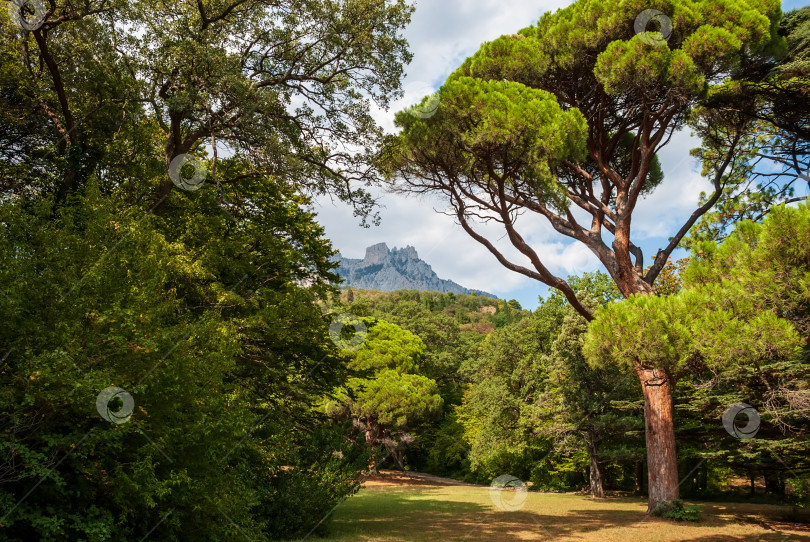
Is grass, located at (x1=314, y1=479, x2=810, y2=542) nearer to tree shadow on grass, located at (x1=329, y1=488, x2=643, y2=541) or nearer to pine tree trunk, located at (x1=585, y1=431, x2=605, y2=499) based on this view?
tree shadow on grass, located at (x1=329, y1=488, x2=643, y2=541)

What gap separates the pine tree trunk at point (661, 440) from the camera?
10.6 m

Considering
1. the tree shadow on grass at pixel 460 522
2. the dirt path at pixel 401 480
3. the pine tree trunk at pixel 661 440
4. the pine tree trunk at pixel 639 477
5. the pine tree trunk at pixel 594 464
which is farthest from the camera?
the dirt path at pixel 401 480

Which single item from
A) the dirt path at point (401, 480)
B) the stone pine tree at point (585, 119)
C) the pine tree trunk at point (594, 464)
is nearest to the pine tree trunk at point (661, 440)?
the stone pine tree at point (585, 119)

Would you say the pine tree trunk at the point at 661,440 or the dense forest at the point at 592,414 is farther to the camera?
the pine tree trunk at the point at 661,440

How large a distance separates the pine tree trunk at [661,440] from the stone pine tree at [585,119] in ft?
0.09

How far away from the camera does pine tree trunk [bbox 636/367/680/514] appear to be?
10641 mm

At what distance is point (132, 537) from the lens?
15.1ft

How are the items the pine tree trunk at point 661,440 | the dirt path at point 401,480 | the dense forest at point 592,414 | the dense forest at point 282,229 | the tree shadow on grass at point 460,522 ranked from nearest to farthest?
1. the dense forest at point 282,229
2. the dense forest at point 592,414
3. the tree shadow on grass at point 460,522
4. the pine tree trunk at point 661,440
5. the dirt path at point 401,480

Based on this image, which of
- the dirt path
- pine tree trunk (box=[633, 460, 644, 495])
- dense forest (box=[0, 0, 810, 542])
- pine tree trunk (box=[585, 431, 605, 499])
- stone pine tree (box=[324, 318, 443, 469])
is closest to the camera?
dense forest (box=[0, 0, 810, 542])

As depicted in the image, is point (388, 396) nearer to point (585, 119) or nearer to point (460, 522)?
point (460, 522)

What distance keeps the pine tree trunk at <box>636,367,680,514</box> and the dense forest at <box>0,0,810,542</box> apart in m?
0.06

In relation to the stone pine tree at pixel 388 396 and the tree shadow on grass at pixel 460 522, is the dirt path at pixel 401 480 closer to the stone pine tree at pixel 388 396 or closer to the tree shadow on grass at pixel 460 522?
the stone pine tree at pixel 388 396

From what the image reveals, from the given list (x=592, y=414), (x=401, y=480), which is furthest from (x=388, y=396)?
(x=592, y=414)

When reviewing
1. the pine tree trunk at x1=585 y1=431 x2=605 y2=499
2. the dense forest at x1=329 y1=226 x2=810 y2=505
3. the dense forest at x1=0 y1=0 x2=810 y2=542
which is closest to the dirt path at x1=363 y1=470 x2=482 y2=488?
the dense forest at x1=329 y1=226 x2=810 y2=505
